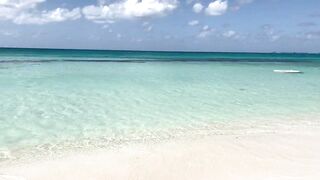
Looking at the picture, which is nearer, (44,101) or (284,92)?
(44,101)

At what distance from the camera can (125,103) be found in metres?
11.5

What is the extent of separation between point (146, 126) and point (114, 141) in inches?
55.8

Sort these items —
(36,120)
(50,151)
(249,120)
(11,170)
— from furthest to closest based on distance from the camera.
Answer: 1. (249,120)
2. (36,120)
3. (50,151)
4. (11,170)

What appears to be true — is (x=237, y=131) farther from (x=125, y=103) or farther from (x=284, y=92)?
(x=284, y=92)

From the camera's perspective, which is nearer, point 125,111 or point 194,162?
point 194,162

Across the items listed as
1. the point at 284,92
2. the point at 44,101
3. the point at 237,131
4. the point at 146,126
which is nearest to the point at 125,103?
the point at 44,101

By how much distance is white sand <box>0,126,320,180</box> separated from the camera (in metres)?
5.23

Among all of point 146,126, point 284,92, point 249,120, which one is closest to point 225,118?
point 249,120

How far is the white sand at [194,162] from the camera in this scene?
5.23 m

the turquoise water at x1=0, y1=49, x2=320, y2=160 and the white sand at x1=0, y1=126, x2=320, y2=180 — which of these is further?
the turquoise water at x1=0, y1=49, x2=320, y2=160

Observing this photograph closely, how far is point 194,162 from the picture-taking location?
585cm

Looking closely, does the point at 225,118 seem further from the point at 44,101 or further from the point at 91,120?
the point at 44,101

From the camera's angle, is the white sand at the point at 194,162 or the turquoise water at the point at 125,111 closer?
the white sand at the point at 194,162

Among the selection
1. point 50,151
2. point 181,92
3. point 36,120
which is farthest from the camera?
point 181,92
